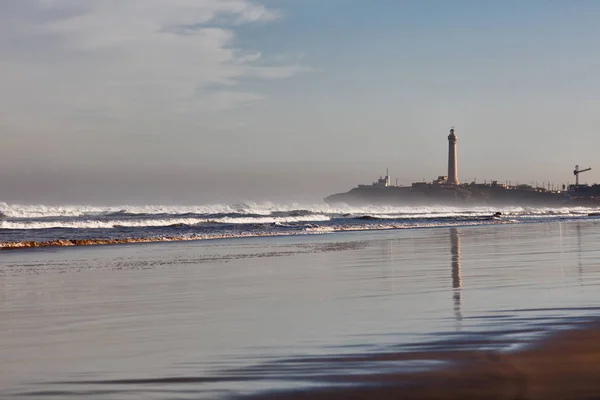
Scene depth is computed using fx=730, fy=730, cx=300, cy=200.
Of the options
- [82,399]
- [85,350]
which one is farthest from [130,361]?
[82,399]

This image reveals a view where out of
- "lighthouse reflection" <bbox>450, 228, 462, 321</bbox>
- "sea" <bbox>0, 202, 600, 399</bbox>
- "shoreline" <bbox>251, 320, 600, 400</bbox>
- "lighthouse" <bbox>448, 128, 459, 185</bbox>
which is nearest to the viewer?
"shoreline" <bbox>251, 320, 600, 400</bbox>

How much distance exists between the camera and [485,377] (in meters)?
3.78

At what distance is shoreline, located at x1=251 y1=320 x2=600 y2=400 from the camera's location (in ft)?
11.4

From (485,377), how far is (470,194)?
14925 centimetres

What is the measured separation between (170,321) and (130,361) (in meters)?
1.62

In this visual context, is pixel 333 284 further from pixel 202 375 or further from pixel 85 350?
pixel 202 375

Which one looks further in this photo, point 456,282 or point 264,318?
point 456,282

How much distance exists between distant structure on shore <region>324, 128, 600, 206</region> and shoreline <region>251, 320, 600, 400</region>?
131m

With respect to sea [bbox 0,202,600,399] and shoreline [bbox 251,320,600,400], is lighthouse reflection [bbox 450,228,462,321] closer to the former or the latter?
sea [bbox 0,202,600,399]

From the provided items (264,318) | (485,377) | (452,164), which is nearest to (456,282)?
(264,318)

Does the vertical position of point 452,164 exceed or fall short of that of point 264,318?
it exceeds it

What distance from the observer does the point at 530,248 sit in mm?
14648

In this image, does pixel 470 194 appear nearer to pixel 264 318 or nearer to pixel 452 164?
pixel 452 164

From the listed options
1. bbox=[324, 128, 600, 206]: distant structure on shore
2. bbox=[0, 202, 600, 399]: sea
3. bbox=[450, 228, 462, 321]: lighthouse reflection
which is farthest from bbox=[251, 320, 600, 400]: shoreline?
bbox=[324, 128, 600, 206]: distant structure on shore
